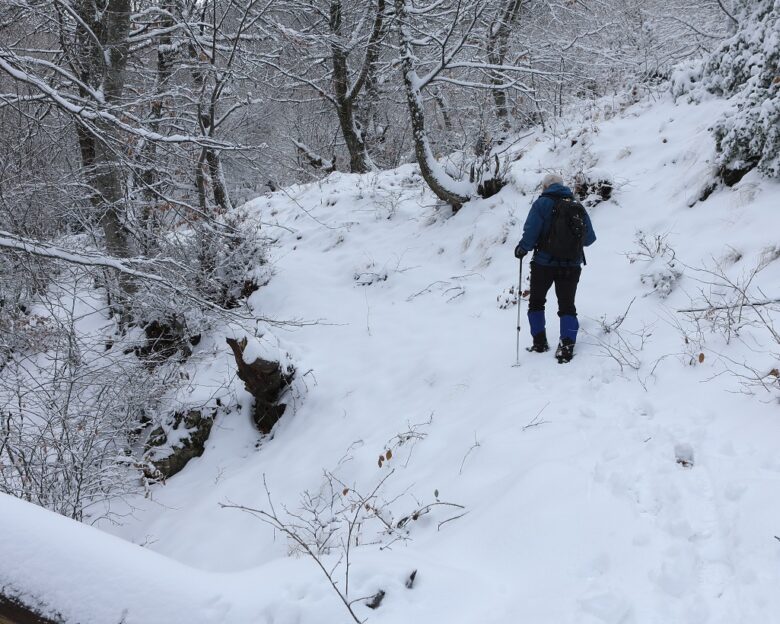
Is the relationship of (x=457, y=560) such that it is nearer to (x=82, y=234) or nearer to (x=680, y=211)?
(x=680, y=211)

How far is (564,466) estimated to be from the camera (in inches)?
139

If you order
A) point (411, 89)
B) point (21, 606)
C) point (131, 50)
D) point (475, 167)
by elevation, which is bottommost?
point (21, 606)

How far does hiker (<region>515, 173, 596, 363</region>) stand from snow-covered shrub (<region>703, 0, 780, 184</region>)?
2605 mm

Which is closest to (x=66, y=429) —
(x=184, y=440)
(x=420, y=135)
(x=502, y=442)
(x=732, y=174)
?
(x=184, y=440)

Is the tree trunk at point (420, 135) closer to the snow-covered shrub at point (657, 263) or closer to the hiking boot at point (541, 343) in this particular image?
the snow-covered shrub at point (657, 263)

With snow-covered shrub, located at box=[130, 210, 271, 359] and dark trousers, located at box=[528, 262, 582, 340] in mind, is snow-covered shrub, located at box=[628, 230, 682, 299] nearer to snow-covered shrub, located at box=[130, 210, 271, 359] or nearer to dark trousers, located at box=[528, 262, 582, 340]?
dark trousers, located at box=[528, 262, 582, 340]

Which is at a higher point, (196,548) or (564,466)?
(564,466)

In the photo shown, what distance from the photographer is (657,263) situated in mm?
6105

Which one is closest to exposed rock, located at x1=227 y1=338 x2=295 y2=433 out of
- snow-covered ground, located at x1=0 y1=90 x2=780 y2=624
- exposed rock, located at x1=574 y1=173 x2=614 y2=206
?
snow-covered ground, located at x1=0 y1=90 x2=780 y2=624

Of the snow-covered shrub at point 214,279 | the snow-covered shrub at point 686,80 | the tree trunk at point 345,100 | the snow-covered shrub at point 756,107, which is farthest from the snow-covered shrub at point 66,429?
the snow-covered shrub at point 686,80

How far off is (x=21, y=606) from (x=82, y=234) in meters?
7.55

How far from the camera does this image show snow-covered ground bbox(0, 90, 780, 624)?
231cm

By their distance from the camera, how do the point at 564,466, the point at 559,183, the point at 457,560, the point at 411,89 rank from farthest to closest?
the point at 411,89, the point at 559,183, the point at 564,466, the point at 457,560

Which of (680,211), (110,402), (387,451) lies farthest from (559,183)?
(110,402)
